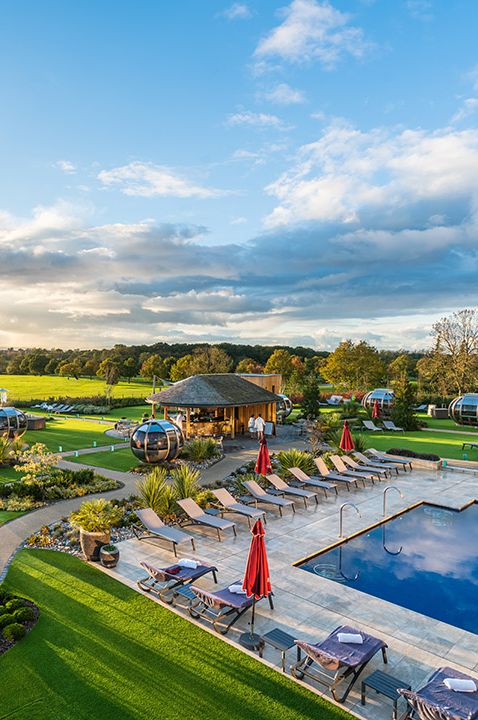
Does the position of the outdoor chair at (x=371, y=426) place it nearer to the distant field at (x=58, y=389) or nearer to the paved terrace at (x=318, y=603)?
the paved terrace at (x=318, y=603)

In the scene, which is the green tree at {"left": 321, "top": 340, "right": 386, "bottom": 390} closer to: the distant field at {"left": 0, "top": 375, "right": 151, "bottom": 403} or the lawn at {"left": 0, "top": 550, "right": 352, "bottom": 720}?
the distant field at {"left": 0, "top": 375, "right": 151, "bottom": 403}

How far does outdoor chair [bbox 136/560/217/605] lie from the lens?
8750 millimetres

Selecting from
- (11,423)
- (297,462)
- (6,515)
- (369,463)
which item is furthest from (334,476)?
(11,423)

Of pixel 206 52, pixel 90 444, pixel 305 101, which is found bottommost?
pixel 90 444

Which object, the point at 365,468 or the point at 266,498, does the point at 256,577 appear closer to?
the point at 266,498

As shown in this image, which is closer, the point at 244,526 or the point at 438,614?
the point at 438,614

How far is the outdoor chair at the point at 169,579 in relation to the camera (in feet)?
28.7

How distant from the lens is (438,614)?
28.3 feet

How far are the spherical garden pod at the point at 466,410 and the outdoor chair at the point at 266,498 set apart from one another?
2418cm

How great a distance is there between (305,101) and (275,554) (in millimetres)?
15327

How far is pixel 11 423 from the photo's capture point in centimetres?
2455

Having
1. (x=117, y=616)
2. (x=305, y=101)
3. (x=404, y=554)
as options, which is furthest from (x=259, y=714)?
(x=305, y=101)

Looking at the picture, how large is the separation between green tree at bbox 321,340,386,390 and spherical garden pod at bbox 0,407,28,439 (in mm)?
37932

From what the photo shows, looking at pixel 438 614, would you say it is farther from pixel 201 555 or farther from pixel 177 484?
pixel 177 484
